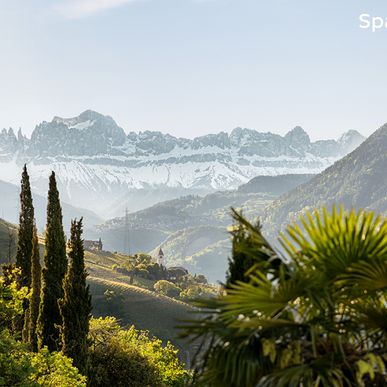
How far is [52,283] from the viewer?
133 ft

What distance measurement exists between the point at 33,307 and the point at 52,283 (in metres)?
4.40

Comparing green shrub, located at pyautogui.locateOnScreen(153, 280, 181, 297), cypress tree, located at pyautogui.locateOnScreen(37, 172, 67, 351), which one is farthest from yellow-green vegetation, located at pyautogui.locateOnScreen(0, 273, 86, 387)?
green shrub, located at pyautogui.locateOnScreen(153, 280, 181, 297)

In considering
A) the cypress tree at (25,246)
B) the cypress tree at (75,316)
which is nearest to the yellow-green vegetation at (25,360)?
the cypress tree at (75,316)

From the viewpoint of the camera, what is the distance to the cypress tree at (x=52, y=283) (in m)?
38.5

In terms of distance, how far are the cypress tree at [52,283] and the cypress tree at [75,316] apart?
244cm

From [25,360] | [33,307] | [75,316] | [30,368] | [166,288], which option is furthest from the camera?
[166,288]

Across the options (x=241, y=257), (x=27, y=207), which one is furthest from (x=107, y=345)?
(x=241, y=257)

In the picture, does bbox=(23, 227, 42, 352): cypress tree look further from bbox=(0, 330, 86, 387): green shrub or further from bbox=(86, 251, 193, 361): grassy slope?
Answer: bbox=(86, 251, 193, 361): grassy slope

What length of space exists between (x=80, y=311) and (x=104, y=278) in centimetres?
11660

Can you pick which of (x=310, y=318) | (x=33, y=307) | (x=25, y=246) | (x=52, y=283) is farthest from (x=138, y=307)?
(x=310, y=318)

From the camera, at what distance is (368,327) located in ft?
25.6

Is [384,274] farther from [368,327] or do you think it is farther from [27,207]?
[27,207]

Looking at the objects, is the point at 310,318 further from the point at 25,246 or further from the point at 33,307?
the point at 25,246

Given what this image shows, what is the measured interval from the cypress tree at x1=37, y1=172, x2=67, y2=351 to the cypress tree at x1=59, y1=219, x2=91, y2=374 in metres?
2.44
